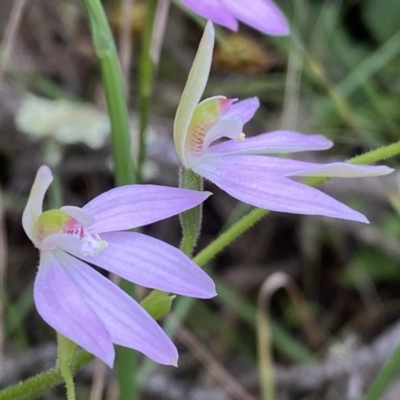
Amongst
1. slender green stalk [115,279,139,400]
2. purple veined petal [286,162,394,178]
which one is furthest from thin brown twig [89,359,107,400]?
purple veined petal [286,162,394,178]

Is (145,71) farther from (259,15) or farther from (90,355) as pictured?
(90,355)

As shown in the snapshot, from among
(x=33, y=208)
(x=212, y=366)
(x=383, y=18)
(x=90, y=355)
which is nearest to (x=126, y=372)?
(x=90, y=355)

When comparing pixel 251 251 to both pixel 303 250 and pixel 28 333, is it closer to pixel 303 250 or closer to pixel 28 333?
pixel 303 250

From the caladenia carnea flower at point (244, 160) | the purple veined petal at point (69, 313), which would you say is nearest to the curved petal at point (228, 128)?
the caladenia carnea flower at point (244, 160)

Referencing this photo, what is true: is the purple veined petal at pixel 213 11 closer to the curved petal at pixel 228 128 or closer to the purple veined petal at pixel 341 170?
the curved petal at pixel 228 128

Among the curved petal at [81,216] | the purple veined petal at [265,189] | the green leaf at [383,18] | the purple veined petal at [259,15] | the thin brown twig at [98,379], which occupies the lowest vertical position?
the thin brown twig at [98,379]

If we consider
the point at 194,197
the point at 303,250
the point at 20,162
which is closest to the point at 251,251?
the point at 303,250

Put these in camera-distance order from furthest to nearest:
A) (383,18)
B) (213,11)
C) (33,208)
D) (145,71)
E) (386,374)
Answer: (383,18) → (145,71) → (386,374) → (213,11) → (33,208)
